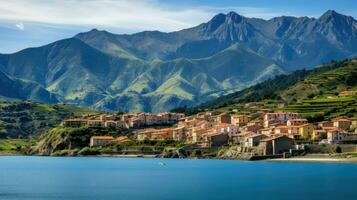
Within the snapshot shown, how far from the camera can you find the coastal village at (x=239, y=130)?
126m

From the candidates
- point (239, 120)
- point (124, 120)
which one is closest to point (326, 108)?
point (239, 120)

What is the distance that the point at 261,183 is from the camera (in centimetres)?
7862

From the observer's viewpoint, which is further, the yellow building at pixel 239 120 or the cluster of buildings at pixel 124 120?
the cluster of buildings at pixel 124 120

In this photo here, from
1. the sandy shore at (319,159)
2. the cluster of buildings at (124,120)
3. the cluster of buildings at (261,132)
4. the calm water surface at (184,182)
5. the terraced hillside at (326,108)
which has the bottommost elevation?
the calm water surface at (184,182)

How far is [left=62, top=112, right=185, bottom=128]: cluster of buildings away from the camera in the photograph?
568 feet

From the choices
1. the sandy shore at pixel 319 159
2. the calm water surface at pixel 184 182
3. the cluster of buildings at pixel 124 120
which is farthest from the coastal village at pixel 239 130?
the calm water surface at pixel 184 182

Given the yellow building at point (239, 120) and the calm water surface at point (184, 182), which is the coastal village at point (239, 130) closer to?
the yellow building at point (239, 120)

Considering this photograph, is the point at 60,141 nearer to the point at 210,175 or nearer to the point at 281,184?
the point at 210,175

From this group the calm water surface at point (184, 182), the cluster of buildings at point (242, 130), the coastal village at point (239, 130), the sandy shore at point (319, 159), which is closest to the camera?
the calm water surface at point (184, 182)

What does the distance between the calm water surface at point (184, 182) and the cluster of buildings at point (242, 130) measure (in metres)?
15.4

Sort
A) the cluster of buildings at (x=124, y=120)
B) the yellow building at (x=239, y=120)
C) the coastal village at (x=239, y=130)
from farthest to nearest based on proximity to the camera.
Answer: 1. the cluster of buildings at (x=124, y=120)
2. the yellow building at (x=239, y=120)
3. the coastal village at (x=239, y=130)

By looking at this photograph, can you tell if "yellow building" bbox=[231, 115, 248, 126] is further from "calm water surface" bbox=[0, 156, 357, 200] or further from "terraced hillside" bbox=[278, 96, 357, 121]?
"calm water surface" bbox=[0, 156, 357, 200]

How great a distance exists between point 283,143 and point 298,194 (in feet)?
194

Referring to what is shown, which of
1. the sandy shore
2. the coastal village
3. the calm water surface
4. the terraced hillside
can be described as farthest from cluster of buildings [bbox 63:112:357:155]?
the calm water surface
